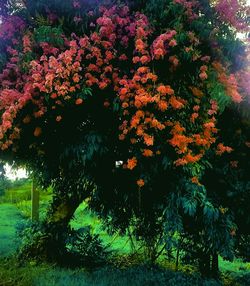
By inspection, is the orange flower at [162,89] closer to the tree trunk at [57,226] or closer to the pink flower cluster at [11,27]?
the pink flower cluster at [11,27]

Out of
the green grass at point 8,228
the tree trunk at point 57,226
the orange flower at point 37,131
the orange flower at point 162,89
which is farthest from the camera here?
the green grass at point 8,228

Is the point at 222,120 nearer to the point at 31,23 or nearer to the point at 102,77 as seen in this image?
the point at 102,77

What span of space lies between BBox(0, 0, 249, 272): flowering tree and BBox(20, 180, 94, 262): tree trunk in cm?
147

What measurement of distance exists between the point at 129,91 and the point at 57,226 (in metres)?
5.31

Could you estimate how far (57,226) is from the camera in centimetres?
1151

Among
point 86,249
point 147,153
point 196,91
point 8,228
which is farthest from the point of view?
point 8,228

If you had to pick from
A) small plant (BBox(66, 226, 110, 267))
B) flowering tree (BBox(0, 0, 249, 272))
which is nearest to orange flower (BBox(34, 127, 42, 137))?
flowering tree (BBox(0, 0, 249, 272))

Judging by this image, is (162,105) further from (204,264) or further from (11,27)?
(204,264)

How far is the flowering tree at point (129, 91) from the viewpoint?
25.9 ft

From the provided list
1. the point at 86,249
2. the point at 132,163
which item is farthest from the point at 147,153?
the point at 86,249

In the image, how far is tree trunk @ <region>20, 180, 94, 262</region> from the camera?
36.0ft

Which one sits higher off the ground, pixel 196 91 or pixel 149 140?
pixel 196 91

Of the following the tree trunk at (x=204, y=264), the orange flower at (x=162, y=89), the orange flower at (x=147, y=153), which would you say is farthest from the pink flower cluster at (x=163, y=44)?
the tree trunk at (x=204, y=264)

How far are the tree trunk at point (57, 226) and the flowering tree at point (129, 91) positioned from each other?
1469 millimetres
